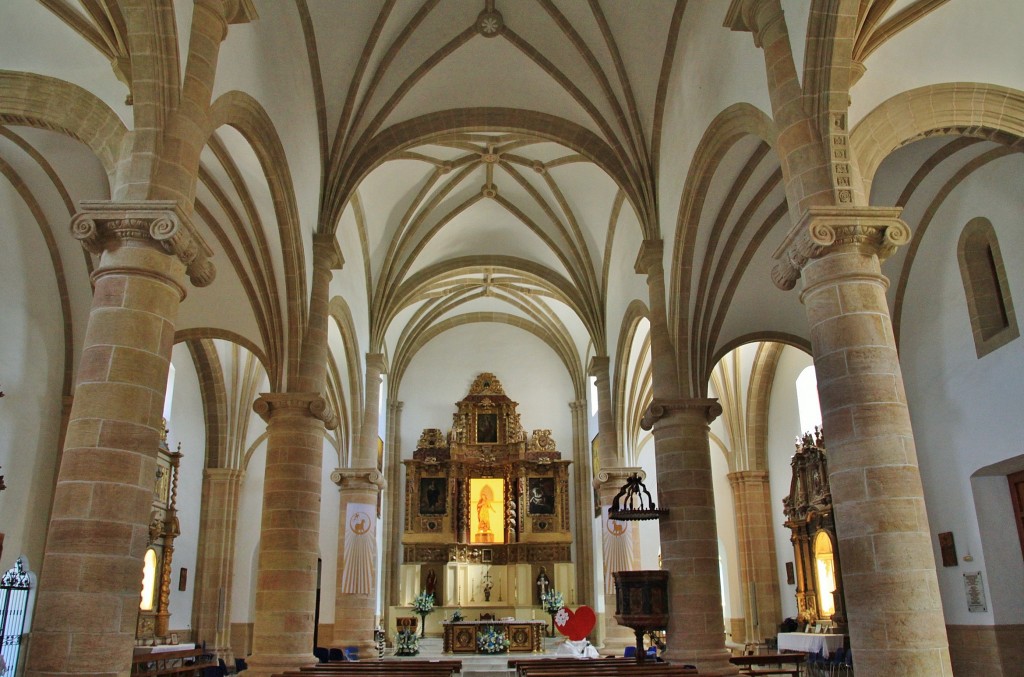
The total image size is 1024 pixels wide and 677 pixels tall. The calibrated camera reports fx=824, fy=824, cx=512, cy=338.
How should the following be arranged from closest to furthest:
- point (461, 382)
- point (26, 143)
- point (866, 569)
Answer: point (866, 569) < point (26, 143) < point (461, 382)

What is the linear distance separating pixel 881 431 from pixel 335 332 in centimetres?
1475

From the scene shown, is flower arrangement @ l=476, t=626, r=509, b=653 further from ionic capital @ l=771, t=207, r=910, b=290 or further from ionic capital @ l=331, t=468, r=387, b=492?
ionic capital @ l=771, t=207, r=910, b=290

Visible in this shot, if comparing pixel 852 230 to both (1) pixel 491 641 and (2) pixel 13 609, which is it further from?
(1) pixel 491 641

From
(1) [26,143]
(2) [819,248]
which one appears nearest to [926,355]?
(2) [819,248]

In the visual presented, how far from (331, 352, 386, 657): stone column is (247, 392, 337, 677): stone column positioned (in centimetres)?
584

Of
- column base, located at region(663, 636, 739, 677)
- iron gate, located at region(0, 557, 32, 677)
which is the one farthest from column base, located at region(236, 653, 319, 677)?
column base, located at region(663, 636, 739, 677)

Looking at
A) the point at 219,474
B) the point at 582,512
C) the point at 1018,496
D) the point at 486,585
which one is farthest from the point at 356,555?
the point at 1018,496

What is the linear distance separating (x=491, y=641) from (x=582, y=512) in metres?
6.23

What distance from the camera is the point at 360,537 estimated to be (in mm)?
17891

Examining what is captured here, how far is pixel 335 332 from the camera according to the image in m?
19.5

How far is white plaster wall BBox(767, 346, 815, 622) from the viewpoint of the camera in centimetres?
1986

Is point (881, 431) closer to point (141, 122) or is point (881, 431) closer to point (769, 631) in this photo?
point (141, 122)

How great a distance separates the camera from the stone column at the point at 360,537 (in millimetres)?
17844

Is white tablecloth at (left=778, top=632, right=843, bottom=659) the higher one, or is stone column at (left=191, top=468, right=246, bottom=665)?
stone column at (left=191, top=468, right=246, bottom=665)
